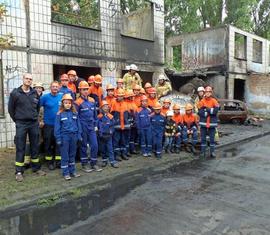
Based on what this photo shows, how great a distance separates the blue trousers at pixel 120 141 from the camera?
854 cm

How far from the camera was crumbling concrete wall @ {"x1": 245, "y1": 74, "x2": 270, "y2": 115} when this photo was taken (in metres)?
24.0

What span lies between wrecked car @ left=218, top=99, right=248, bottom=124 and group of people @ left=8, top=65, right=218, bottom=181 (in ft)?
29.7

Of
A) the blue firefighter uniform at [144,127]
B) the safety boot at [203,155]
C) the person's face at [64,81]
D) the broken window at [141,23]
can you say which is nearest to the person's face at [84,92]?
the person's face at [64,81]

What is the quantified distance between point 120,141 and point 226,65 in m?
16.1

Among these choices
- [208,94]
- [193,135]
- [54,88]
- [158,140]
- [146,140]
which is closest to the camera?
[54,88]

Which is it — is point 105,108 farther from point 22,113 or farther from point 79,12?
point 79,12

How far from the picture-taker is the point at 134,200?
19.4 ft

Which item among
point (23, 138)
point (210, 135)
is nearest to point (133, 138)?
point (210, 135)

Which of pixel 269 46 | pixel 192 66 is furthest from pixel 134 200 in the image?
pixel 269 46

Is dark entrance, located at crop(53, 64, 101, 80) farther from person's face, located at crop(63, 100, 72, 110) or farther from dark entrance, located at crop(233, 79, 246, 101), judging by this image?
dark entrance, located at crop(233, 79, 246, 101)

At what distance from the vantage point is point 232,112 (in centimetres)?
1869

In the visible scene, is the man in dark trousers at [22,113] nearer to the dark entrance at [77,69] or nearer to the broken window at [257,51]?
the dark entrance at [77,69]

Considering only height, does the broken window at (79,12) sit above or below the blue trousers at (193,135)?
above

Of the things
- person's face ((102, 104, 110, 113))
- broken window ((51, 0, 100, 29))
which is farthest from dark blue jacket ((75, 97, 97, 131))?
broken window ((51, 0, 100, 29))
